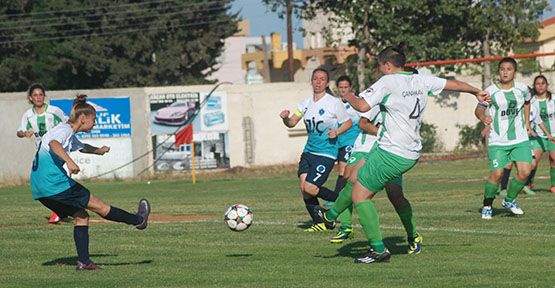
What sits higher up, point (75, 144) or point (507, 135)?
point (75, 144)

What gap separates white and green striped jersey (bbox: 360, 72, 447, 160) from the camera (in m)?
10.2

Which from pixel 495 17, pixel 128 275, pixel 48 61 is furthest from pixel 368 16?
pixel 128 275

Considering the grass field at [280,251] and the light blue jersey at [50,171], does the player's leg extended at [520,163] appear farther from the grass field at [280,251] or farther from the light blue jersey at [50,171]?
the light blue jersey at [50,171]

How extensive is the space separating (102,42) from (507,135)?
40.4 m

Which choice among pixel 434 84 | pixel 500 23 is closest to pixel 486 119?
pixel 434 84

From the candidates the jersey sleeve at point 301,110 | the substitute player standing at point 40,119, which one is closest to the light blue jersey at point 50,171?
the jersey sleeve at point 301,110

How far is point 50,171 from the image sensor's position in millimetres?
10336

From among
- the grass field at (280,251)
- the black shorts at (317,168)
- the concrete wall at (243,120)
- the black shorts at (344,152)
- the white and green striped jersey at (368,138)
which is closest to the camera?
the grass field at (280,251)

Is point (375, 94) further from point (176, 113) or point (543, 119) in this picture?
point (176, 113)

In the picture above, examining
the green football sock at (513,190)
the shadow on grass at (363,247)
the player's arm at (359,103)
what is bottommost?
the shadow on grass at (363,247)

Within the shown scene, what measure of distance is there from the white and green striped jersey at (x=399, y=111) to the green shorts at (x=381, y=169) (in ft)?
0.17

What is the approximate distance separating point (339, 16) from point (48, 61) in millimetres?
17825

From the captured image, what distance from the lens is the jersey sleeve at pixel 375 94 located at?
33.0 feet

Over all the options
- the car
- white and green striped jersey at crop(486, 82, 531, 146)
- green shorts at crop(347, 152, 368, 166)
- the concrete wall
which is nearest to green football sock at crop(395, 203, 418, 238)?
green shorts at crop(347, 152, 368, 166)
